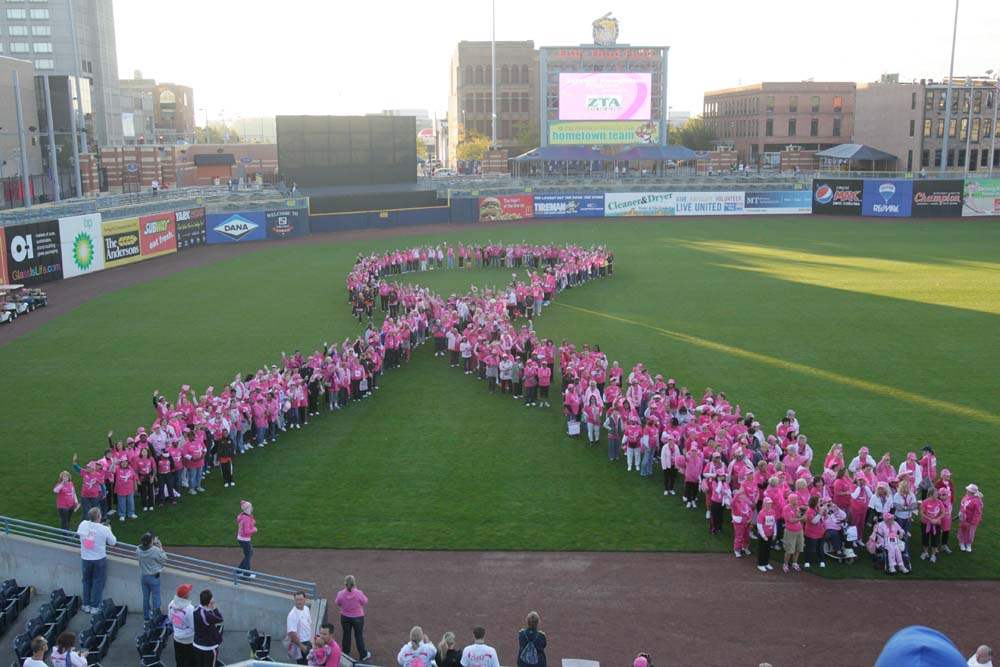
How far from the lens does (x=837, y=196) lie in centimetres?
6053

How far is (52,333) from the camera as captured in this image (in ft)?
91.6

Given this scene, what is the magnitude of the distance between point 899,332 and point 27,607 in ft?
78.5

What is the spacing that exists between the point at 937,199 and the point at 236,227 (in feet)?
147

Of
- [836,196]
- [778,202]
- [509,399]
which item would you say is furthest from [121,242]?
[836,196]

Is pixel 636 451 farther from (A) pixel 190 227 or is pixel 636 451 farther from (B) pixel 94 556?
(A) pixel 190 227

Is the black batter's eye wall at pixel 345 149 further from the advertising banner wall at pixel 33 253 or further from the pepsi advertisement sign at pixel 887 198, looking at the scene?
the pepsi advertisement sign at pixel 887 198

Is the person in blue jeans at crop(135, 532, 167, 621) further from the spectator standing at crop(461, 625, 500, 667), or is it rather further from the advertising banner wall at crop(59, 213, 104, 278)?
the advertising banner wall at crop(59, 213, 104, 278)

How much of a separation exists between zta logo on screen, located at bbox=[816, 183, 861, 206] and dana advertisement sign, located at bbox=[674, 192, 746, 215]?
5.15 meters

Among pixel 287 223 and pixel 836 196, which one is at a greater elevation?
pixel 836 196

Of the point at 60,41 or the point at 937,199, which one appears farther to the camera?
the point at 60,41

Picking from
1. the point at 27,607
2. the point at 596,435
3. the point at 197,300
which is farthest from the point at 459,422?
the point at 197,300

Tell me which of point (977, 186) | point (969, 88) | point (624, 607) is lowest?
point (624, 607)

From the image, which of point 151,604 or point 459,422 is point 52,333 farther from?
point 151,604

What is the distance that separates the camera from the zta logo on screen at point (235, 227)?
49875 mm
